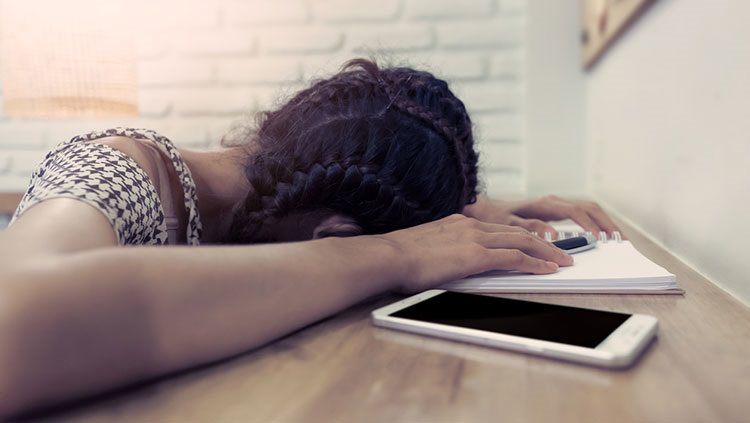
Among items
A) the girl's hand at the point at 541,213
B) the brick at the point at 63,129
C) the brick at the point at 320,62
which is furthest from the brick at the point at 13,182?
the girl's hand at the point at 541,213

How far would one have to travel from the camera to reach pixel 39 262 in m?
0.32

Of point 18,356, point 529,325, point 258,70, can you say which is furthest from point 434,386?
point 258,70

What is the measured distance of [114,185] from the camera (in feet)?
1.55

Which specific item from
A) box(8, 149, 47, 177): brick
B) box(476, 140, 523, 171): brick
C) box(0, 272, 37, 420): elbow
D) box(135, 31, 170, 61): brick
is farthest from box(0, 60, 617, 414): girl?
box(8, 149, 47, 177): brick

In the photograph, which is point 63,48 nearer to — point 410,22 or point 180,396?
point 410,22

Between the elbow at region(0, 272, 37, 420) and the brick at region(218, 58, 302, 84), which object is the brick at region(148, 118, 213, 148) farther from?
the elbow at region(0, 272, 37, 420)

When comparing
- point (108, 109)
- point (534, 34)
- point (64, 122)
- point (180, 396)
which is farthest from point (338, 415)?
point (64, 122)

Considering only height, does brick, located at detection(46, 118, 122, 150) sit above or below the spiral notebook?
above

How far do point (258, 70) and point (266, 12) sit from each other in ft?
0.52

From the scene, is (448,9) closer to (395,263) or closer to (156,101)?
(156,101)

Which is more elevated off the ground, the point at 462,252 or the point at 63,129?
the point at 63,129

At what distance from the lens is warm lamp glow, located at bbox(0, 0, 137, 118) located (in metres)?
1.32

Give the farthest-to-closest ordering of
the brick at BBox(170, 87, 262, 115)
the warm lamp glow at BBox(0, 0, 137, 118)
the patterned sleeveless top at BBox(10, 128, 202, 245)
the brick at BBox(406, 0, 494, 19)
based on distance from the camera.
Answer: the brick at BBox(170, 87, 262, 115) → the brick at BBox(406, 0, 494, 19) → the warm lamp glow at BBox(0, 0, 137, 118) → the patterned sleeveless top at BBox(10, 128, 202, 245)

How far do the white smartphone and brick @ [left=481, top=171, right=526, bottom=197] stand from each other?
116 centimetres
